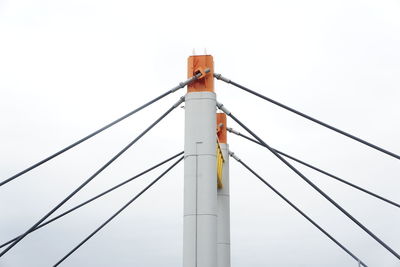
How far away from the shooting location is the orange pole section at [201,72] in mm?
12719

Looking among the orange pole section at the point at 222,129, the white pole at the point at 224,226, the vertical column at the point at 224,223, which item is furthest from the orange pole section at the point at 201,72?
the white pole at the point at 224,226

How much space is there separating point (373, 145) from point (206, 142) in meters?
4.14

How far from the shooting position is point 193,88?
1275 centimetres

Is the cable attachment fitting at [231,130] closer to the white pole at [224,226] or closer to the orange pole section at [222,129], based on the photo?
the orange pole section at [222,129]

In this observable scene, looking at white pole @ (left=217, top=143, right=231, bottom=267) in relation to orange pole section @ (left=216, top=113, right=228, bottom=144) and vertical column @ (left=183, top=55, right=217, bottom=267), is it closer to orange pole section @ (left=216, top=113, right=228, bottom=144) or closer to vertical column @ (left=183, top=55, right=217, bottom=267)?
orange pole section @ (left=216, top=113, right=228, bottom=144)

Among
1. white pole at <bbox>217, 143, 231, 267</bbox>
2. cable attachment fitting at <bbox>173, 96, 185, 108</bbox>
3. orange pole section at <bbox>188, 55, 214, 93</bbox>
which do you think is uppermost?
orange pole section at <bbox>188, 55, 214, 93</bbox>

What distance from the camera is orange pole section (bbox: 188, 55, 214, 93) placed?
1272 cm

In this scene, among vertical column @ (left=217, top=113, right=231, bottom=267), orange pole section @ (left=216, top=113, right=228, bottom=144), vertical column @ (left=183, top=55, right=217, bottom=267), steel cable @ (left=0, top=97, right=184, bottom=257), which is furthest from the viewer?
orange pole section @ (left=216, top=113, right=228, bottom=144)

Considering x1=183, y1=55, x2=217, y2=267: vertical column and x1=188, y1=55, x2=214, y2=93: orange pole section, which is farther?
x1=188, y1=55, x2=214, y2=93: orange pole section


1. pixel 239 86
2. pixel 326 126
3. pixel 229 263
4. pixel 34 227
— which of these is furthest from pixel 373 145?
pixel 34 227

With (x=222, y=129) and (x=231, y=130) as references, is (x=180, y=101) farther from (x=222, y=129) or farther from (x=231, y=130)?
(x=231, y=130)

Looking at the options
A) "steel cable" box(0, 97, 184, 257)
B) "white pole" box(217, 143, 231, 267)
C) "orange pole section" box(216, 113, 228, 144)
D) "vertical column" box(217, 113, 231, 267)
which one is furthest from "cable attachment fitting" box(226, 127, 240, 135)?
"steel cable" box(0, 97, 184, 257)

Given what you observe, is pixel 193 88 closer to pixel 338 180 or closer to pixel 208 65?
pixel 208 65

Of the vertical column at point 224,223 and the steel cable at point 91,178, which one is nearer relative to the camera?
the steel cable at point 91,178
